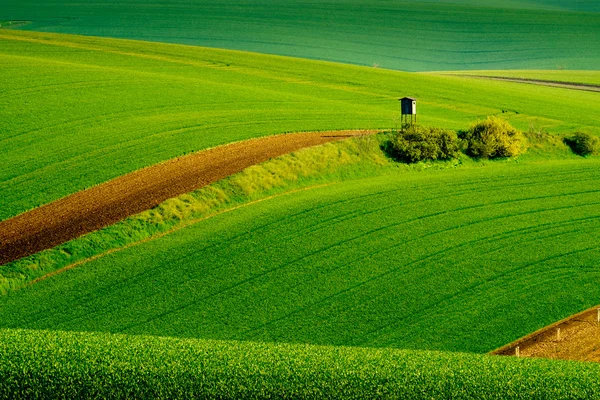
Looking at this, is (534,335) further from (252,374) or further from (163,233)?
(163,233)

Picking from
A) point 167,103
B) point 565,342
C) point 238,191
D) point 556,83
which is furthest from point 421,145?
point 556,83

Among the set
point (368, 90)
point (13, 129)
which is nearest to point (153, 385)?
point (13, 129)

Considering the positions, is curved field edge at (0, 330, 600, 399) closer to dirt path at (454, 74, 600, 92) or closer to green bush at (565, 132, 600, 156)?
green bush at (565, 132, 600, 156)

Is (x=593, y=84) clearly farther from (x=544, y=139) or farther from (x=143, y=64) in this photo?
(x=143, y=64)

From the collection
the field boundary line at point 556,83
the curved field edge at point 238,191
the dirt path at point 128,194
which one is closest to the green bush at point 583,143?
the curved field edge at point 238,191

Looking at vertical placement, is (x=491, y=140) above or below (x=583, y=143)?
above

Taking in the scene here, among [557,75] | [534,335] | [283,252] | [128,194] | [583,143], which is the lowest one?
[534,335]

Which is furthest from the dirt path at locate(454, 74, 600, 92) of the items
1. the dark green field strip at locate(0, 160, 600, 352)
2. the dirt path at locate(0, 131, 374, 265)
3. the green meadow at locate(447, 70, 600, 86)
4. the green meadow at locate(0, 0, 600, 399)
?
the dark green field strip at locate(0, 160, 600, 352)
